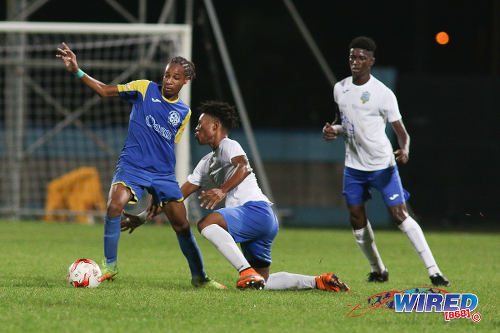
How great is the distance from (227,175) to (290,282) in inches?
38.1

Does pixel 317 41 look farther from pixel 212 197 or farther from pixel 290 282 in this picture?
pixel 212 197

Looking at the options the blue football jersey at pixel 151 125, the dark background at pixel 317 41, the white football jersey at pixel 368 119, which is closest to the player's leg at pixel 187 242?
the blue football jersey at pixel 151 125

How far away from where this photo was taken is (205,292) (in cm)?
657

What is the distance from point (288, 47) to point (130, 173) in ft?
83.1

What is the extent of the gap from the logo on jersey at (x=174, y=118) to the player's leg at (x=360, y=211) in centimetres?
173

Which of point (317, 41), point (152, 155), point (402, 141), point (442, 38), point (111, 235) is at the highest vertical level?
point (442, 38)

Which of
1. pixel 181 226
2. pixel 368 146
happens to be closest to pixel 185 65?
pixel 181 226

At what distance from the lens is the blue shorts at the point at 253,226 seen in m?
6.77

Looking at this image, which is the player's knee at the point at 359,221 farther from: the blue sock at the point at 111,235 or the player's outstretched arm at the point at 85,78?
the player's outstretched arm at the point at 85,78

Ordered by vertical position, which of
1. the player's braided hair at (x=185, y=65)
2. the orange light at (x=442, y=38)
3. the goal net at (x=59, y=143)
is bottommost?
the goal net at (x=59, y=143)

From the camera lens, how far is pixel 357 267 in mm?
9281

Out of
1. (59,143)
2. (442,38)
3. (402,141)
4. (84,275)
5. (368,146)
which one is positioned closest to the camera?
(84,275)

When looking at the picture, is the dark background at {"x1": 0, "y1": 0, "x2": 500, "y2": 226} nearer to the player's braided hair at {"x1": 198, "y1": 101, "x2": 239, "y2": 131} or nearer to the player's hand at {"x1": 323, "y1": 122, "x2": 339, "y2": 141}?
the player's hand at {"x1": 323, "y1": 122, "x2": 339, "y2": 141}

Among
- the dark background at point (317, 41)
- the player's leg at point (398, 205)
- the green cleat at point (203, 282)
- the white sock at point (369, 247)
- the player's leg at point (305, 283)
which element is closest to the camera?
the player's leg at point (305, 283)
